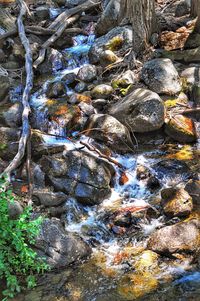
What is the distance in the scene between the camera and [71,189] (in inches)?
281

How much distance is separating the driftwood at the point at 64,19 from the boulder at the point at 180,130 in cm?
553

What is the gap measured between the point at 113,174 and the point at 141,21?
183 inches

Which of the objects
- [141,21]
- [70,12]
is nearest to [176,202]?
[141,21]

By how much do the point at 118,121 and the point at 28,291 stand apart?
13.9 ft

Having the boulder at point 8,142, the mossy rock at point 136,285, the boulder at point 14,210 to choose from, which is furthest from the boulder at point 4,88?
the mossy rock at point 136,285

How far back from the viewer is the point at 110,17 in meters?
12.6

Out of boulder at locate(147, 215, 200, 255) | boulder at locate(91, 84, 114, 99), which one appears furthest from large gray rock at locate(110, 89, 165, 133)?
boulder at locate(147, 215, 200, 255)

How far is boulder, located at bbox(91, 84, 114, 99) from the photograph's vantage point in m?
9.50

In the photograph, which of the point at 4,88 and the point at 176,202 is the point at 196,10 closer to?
the point at 4,88

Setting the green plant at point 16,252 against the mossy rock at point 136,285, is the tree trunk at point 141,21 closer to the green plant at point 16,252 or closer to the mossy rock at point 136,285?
the green plant at point 16,252

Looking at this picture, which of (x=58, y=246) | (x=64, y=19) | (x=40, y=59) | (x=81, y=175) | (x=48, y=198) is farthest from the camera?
(x=64, y=19)

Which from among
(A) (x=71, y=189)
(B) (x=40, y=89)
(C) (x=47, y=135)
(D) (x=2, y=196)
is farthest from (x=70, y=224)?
(B) (x=40, y=89)

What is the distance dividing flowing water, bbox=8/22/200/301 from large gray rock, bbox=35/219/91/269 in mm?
164

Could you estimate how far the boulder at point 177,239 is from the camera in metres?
5.70
